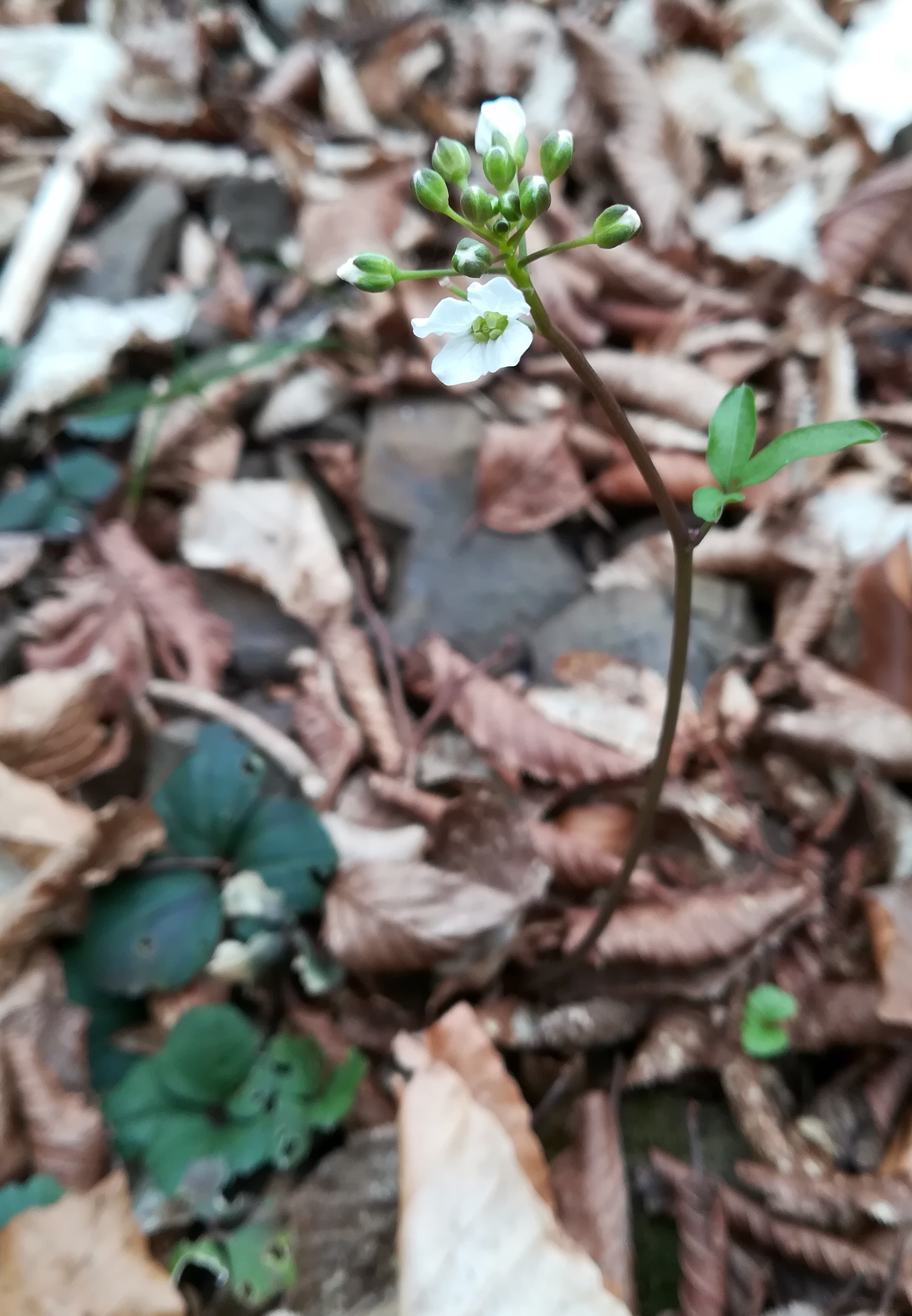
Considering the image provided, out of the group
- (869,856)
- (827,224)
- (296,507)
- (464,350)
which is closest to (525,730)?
(869,856)

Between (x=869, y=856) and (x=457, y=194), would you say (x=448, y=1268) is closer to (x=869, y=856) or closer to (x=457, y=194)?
(x=869, y=856)

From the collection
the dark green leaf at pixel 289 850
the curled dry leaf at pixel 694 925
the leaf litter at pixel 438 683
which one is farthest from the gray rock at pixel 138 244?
the curled dry leaf at pixel 694 925

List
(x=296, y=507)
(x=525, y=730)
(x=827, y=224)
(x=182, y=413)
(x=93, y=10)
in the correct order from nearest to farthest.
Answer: (x=525, y=730)
(x=296, y=507)
(x=182, y=413)
(x=827, y=224)
(x=93, y=10)

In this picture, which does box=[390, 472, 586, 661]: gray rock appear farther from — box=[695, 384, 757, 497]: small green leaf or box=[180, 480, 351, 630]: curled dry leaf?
box=[695, 384, 757, 497]: small green leaf

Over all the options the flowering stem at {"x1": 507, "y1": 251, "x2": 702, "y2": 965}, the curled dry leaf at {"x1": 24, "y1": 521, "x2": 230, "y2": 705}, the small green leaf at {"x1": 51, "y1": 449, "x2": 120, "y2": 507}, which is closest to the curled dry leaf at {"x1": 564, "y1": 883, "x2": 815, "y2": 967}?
the flowering stem at {"x1": 507, "y1": 251, "x2": 702, "y2": 965}

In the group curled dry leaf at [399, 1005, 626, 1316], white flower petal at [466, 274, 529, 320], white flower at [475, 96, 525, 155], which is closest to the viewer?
white flower petal at [466, 274, 529, 320]

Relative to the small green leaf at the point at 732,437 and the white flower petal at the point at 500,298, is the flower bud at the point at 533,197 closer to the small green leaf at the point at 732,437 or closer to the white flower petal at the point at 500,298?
the white flower petal at the point at 500,298
